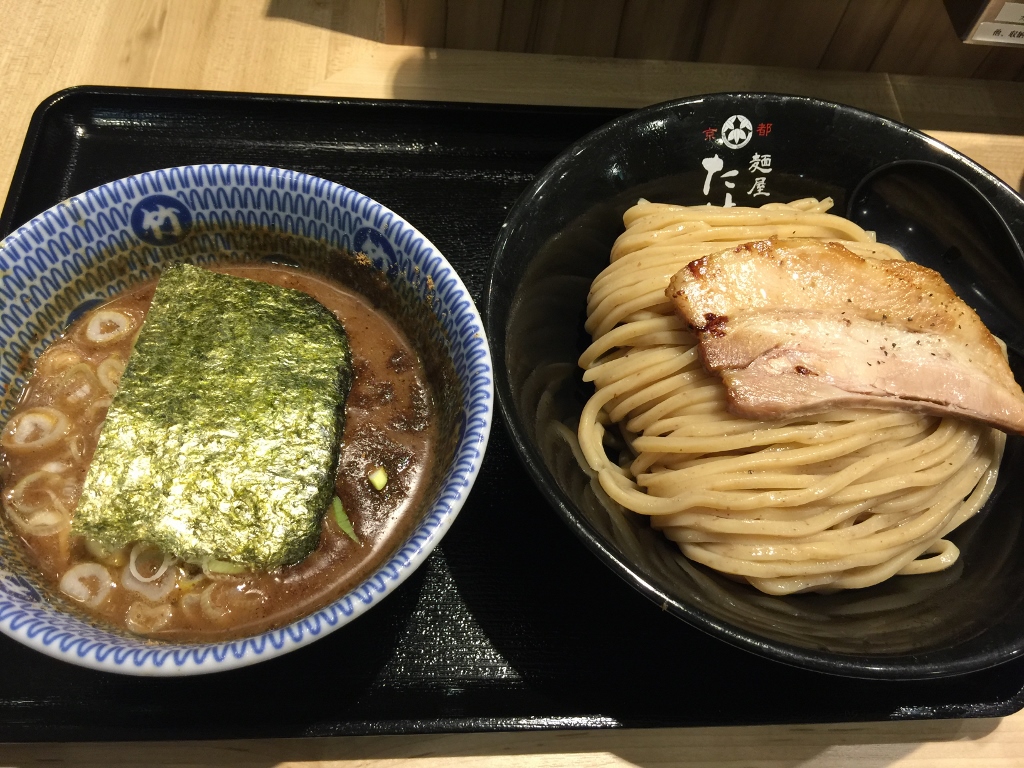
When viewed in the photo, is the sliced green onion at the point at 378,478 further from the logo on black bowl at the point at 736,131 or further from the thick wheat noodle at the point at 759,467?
the logo on black bowl at the point at 736,131

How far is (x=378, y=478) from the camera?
127 cm

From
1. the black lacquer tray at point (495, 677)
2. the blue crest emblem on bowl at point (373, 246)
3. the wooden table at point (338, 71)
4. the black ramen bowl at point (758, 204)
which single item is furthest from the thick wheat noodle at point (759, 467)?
the wooden table at point (338, 71)

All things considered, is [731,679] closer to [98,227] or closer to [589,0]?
[98,227]

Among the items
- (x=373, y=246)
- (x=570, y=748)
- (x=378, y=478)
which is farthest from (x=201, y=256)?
(x=570, y=748)

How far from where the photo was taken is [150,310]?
1.35 meters

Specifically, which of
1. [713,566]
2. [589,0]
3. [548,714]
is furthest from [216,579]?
[589,0]

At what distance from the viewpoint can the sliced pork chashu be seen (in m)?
1.39

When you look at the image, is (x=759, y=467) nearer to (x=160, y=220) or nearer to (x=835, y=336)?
(x=835, y=336)

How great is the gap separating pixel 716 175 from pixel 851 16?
3.37 feet

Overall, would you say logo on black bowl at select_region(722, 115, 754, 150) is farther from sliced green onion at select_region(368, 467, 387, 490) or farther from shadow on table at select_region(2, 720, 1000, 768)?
shadow on table at select_region(2, 720, 1000, 768)

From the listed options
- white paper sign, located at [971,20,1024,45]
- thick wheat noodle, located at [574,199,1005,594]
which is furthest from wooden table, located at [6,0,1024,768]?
thick wheat noodle, located at [574,199,1005,594]

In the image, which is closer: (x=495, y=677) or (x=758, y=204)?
(x=495, y=677)

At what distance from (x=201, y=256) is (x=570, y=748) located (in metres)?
1.20

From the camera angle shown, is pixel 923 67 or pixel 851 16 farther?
pixel 923 67
